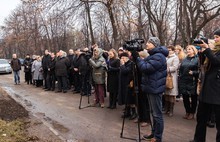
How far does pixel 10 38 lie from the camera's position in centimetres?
5091

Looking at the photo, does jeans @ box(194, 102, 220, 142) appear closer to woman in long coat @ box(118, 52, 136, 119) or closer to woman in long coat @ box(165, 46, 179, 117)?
woman in long coat @ box(118, 52, 136, 119)

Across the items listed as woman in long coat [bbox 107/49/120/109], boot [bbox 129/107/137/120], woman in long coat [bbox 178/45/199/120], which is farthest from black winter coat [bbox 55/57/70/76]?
woman in long coat [bbox 178/45/199/120]

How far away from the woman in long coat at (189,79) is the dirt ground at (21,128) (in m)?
3.50

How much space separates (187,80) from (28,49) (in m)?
50.2

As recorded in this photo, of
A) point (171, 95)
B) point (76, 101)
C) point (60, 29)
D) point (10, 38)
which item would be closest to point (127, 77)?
point (171, 95)

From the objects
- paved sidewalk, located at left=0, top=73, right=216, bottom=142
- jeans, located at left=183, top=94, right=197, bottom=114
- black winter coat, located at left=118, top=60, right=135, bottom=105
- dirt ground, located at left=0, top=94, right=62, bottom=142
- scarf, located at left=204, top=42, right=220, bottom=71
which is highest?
scarf, located at left=204, top=42, right=220, bottom=71

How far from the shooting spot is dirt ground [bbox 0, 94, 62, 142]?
18.5 ft

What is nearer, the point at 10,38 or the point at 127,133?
the point at 127,133

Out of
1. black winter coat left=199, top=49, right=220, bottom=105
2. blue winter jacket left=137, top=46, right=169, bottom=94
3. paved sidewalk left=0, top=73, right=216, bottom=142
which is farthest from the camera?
paved sidewalk left=0, top=73, right=216, bottom=142

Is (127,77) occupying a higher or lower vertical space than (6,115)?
higher

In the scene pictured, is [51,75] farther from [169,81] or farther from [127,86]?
[169,81]

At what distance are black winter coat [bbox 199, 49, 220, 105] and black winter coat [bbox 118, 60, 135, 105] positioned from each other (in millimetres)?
2567

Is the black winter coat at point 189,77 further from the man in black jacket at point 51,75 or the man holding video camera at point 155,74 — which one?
the man in black jacket at point 51,75

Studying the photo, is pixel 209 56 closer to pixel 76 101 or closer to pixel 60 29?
pixel 76 101
